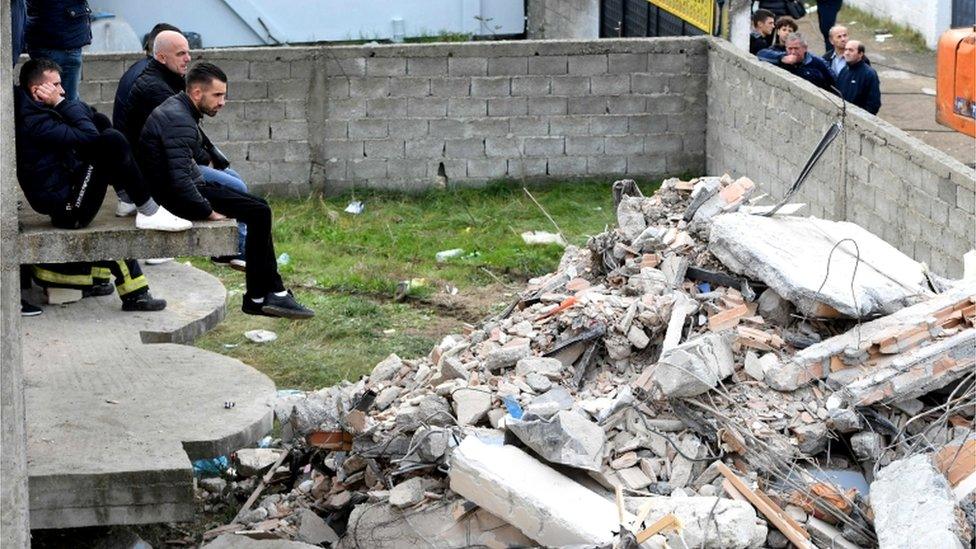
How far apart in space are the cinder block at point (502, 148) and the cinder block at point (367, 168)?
1031 millimetres

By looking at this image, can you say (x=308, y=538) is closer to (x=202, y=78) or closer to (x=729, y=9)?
(x=202, y=78)

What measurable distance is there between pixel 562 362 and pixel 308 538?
1.67m

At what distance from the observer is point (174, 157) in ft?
25.7

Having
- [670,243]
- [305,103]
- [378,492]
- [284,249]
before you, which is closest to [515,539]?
[378,492]

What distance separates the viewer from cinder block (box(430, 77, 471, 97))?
48.6 ft

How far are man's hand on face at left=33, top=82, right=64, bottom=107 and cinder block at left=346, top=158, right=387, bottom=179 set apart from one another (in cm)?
741

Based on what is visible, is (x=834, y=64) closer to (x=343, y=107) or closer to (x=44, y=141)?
(x=343, y=107)

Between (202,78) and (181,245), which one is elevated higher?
(202,78)

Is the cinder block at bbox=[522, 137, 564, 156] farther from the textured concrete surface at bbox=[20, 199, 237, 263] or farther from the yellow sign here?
the textured concrete surface at bbox=[20, 199, 237, 263]

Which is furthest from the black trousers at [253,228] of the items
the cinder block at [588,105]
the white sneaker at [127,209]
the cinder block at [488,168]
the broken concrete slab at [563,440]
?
the cinder block at [588,105]

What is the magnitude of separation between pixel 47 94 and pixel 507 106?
7868 millimetres

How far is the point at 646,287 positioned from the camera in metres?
8.80

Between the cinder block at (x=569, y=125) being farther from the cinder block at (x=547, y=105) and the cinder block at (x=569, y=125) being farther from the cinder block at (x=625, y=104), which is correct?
the cinder block at (x=625, y=104)

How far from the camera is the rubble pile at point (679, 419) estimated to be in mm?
7094
